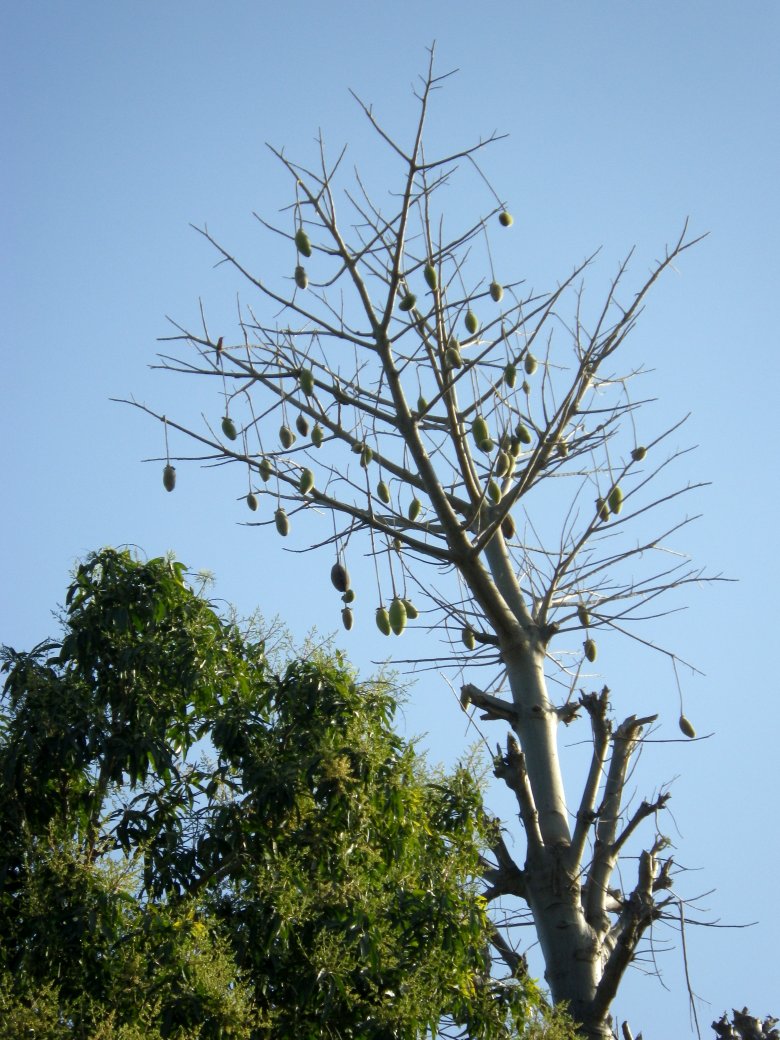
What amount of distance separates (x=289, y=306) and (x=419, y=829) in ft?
5.95

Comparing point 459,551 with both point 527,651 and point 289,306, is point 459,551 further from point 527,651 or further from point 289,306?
point 289,306

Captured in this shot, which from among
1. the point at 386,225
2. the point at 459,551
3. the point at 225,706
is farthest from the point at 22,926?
the point at 386,225

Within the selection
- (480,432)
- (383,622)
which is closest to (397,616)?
(383,622)

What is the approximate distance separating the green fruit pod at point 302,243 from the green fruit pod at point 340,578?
1.08 meters

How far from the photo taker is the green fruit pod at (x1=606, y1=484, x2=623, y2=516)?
4.92 m

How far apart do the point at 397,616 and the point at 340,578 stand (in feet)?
1.17

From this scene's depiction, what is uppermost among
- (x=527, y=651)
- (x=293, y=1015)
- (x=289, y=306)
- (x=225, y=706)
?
(x=289, y=306)

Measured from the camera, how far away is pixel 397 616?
4180 millimetres

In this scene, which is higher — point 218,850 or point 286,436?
point 286,436

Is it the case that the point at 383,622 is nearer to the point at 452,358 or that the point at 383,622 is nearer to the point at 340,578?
the point at 340,578

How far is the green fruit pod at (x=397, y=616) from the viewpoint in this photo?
13.7 feet

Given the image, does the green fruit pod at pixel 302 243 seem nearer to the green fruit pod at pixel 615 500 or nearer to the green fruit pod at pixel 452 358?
the green fruit pod at pixel 452 358

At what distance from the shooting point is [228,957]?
3406 mm

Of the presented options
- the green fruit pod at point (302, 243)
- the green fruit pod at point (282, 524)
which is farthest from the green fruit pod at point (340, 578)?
the green fruit pod at point (302, 243)
